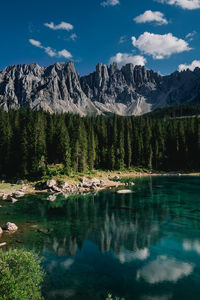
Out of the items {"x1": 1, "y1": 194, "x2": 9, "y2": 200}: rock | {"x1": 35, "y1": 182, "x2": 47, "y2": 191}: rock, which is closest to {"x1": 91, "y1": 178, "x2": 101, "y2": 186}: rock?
{"x1": 35, "y1": 182, "x2": 47, "y2": 191}: rock

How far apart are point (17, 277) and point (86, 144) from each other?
3131 inches

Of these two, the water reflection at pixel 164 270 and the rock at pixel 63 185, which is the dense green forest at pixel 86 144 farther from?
the water reflection at pixel 164 270

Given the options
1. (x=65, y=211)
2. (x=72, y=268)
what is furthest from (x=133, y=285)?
(x=65, y=211)

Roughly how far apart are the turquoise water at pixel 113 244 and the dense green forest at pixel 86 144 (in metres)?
26.5

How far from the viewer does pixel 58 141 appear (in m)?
86.2

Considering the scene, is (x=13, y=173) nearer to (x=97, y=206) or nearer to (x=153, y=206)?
(x=97, y=206)

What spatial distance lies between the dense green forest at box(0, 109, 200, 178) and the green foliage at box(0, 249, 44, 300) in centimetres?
5619

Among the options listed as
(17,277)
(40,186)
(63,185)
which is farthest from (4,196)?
(17,277)

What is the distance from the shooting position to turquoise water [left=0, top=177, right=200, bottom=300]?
19094 mm

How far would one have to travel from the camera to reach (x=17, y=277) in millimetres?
13188

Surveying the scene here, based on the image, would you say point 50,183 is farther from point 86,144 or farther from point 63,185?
point 86,144

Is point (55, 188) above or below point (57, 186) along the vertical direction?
below

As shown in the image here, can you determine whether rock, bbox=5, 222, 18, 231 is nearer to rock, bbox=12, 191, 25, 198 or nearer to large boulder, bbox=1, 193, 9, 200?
large boulder, bbox=1, 193, 9, 200

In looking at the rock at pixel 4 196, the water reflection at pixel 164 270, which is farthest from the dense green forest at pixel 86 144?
the water reflection at pixel 164 270
